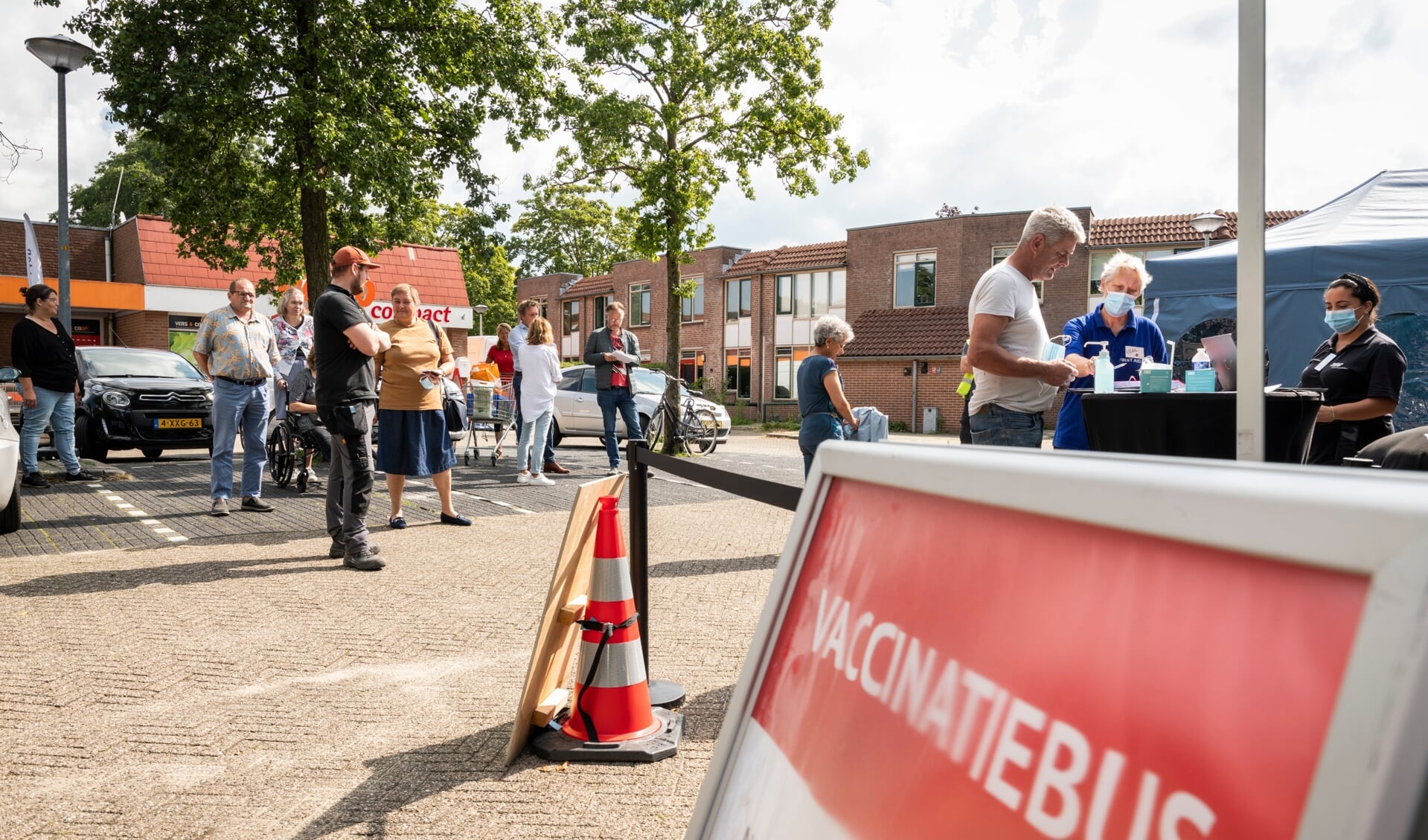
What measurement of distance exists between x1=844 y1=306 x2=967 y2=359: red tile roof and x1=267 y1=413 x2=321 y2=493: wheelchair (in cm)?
2411

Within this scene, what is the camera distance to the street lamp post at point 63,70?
1169 cm

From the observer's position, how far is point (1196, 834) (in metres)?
0.73

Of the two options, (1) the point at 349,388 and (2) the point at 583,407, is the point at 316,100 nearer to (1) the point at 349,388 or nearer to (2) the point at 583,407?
(2) the point at 583,407

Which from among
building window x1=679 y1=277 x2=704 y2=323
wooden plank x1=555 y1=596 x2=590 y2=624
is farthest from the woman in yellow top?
building window x1=679 y1=277 x2=704 y2=323

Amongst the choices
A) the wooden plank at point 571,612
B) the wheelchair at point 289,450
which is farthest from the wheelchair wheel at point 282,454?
the wooden plank at point 571,612

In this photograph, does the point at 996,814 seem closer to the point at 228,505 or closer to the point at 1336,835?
the point at 1336,835

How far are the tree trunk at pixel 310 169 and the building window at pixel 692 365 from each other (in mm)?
30340

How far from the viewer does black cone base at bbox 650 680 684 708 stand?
12.3 feet

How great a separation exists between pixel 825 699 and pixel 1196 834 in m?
0.61

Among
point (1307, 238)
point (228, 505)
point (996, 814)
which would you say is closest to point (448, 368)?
point (228, 505)

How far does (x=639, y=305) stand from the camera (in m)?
46.1

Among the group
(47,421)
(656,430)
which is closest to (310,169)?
(47,421)

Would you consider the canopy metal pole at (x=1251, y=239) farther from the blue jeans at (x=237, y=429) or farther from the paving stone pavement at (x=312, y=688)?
the blue jeans at (x=237, y=429)

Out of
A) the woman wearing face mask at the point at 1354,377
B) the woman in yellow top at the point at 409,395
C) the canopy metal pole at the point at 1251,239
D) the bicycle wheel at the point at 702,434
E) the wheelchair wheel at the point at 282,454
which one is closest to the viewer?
the canopy metal pole at the point at 1251,239
